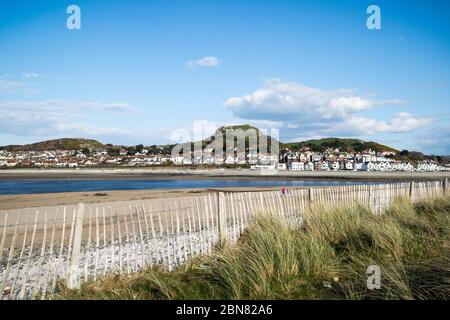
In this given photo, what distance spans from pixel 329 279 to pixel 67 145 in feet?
668

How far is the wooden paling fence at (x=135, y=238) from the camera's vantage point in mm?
5742

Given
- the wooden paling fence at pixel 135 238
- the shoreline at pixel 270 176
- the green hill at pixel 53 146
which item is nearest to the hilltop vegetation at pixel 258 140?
the green hill at pixel 53 146

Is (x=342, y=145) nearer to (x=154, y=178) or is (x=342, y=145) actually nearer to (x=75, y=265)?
(x=154, y=178)

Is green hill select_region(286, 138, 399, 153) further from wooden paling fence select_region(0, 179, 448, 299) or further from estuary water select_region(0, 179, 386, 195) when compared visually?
wooden paling fence select_region(0, 179, 448, 299)

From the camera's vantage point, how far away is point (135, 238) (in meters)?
7.45

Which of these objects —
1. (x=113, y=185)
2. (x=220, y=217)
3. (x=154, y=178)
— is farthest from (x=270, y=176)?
(x=220, y=217)

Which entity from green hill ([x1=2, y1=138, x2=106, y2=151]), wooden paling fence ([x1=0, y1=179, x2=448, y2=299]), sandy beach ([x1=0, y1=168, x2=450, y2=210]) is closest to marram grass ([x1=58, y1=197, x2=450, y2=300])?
wooden paling fence ([x1=0, y1=179, x2=448, y2=299])

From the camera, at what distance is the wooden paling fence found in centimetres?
574

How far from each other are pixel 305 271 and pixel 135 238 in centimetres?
344

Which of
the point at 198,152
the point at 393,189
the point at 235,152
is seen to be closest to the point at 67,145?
the point at 198,152

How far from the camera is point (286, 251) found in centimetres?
621

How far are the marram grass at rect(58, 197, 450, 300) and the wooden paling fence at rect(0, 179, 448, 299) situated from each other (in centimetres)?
35
